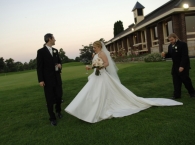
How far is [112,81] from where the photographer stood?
5496 mm

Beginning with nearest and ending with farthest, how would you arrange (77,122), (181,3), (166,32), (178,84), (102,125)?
(102,125)
(77,122)
(178,84)
(181,3)
(166,32)

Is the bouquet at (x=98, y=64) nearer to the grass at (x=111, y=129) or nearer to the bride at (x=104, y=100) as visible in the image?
the bride at (x=104, y=100)

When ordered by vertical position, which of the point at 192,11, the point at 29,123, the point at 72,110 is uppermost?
the point at 192,11

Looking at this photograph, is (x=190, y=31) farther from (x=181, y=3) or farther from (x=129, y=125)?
(x=129, y=125)

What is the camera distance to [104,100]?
521 cm

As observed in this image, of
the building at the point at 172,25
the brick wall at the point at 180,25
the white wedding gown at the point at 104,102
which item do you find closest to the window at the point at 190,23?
the building at the point at 172,25

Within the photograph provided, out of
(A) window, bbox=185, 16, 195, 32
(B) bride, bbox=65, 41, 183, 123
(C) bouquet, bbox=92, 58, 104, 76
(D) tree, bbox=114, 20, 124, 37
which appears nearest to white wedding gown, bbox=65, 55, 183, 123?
(B) bride, bbox=65, 41, 183, 123

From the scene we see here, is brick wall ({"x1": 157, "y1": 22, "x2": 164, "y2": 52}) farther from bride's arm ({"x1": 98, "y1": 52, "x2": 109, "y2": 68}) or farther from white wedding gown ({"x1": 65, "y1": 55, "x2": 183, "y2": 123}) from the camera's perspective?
bride's arm ({"x1": 98, "y1": 52, "x2": 109, "y2": 68})

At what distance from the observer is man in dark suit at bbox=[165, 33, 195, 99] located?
20.0 ft

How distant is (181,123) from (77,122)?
2349 mm

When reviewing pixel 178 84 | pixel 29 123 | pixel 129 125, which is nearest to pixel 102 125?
pixel 129 125

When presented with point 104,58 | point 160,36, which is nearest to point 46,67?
point 104,58

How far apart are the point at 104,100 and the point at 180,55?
2.85 m

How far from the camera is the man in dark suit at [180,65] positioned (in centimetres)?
610
